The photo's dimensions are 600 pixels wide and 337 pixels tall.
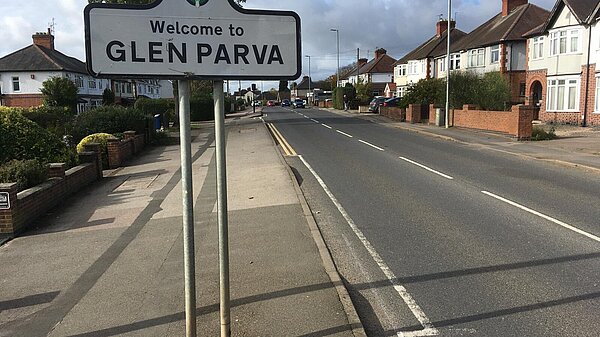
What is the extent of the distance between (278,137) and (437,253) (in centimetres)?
2013

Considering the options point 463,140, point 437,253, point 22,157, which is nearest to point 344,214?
point 437,253

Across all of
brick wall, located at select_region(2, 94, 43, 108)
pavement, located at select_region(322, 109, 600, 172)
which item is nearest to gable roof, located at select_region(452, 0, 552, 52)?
pavement, located at select_region(322, 109, 600, 172)

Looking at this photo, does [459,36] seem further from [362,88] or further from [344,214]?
[344,214]

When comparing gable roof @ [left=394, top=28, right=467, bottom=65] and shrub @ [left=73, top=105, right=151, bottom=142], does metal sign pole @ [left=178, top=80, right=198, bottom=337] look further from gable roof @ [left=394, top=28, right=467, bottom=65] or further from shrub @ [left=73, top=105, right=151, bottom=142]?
gable roof @ [left=394, top=28, right=467, bottom=65]

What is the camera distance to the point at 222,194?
349 cm

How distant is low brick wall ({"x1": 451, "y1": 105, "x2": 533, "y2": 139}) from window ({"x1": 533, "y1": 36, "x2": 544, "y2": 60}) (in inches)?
335

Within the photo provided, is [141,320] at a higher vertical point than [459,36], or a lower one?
lower

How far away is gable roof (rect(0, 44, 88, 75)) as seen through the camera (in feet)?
177

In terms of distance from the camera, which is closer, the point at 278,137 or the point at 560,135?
the point at 560,135

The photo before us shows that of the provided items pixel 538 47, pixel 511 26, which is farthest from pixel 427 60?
pixel 538 47

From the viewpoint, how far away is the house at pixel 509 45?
1630 inches

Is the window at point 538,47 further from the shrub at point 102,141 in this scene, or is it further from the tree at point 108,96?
the tree at point 108,96

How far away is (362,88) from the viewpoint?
72.4 metres

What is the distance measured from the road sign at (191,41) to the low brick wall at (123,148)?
Answer: 45.2ft
